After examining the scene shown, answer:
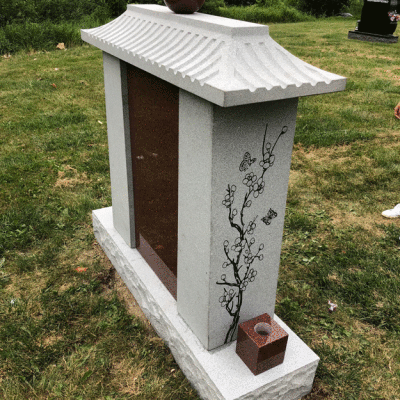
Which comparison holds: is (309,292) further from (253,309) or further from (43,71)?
(43,71)

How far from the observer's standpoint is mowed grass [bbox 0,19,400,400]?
8.43ft

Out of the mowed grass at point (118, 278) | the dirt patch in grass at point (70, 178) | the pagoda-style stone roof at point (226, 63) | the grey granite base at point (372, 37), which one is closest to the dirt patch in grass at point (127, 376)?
the mowed grass at point (118, 278)

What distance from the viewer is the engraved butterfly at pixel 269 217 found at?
2.19 m

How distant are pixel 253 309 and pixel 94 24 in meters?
13.4

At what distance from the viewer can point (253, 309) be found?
244cm

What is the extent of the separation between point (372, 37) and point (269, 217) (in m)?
13.2

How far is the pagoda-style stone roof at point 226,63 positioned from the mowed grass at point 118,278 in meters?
1.83

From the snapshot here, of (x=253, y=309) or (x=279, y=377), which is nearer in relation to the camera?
Answer: (x=279, y=377)

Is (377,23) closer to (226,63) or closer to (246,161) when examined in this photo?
(246,161)

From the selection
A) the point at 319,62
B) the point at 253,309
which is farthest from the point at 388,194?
the point at 319,62

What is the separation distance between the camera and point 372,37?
43.0 ft

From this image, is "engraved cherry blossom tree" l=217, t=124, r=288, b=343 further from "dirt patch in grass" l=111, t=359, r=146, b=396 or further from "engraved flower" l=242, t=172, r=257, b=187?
"dirt patch in grass" l=111, t=359, r=146, b=396

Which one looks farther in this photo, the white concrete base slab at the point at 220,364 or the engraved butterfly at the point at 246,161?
the white concrete base slab at the point at 220,364

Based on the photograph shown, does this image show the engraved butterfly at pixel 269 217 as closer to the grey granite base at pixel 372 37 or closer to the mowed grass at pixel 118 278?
the mowed grass at pixel 118 278
